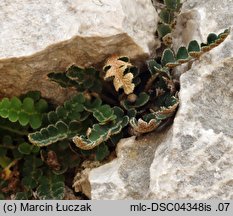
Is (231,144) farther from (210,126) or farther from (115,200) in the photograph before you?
(115,200)

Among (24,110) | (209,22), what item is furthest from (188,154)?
(24,110)

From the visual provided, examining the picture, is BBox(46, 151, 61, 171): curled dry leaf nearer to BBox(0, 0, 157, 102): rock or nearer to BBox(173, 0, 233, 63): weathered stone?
BBox(0, 0, 157, 102): rock

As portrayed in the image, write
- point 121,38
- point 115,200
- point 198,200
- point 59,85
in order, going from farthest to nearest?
point 59,85 < point 121,38 < point 115,200 < point 198,200

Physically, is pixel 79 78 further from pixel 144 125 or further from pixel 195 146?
pixel 195 146

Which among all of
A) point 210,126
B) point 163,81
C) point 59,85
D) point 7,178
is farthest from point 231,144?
point 7,178

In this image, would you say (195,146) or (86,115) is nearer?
(195,146)

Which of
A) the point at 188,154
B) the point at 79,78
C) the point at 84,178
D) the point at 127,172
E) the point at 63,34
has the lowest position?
the point at 84,178
